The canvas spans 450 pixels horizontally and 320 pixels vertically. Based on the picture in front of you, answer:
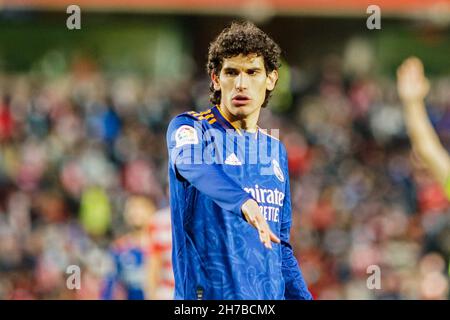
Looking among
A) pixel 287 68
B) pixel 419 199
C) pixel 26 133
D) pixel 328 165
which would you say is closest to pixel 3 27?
pixel 26 133

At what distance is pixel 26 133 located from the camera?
17.3m

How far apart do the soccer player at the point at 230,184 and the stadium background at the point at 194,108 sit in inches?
271

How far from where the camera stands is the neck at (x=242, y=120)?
5074 millimetres

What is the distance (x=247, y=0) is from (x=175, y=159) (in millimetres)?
16625

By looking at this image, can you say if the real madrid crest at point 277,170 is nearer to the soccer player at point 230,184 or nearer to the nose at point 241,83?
the soccer player at point 230,184

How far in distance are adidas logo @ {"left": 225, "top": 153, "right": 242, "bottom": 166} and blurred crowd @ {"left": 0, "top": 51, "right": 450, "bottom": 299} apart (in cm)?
561

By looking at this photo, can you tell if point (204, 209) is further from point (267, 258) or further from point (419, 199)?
point (419, 199)

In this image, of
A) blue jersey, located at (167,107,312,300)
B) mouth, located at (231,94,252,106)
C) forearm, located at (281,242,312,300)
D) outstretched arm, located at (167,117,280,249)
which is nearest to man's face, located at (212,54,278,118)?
mouth, located at (231,94,252,106)

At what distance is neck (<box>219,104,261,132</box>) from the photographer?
5.07 meters

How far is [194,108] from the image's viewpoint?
18.1m

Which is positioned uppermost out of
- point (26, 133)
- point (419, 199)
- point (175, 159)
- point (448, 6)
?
point (448, 6)

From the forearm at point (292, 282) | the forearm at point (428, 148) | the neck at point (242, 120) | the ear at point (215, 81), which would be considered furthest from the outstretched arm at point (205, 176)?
the forearm at point (428, 148)

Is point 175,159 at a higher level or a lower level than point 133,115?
lower

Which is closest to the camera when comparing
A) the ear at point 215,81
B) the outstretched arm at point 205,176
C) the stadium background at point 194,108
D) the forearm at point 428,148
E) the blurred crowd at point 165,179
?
the outstretched arm at point 205,176
